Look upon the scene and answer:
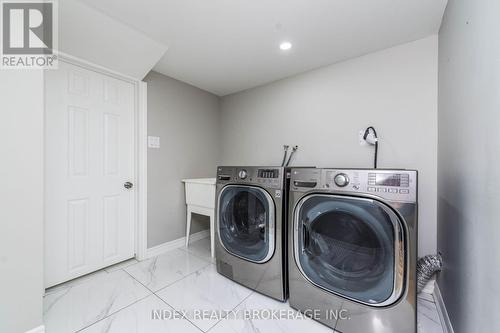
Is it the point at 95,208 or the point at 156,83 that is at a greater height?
the point at 156,83

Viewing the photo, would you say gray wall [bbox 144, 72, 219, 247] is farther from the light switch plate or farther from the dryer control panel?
the dryer control panel

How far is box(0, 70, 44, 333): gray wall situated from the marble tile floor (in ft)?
0.85

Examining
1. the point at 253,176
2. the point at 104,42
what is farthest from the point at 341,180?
the point at 104,42

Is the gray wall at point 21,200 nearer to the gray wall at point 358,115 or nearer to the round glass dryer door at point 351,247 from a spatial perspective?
the round glass dryer door at point 351,247

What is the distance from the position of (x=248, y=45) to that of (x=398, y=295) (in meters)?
2.00

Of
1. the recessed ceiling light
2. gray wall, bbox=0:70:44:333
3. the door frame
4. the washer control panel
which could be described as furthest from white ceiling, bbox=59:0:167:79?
the washer control panel

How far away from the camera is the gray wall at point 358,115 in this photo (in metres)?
1.58

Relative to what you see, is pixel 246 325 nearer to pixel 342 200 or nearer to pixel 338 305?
pixel 338 305

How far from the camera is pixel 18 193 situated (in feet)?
3.52

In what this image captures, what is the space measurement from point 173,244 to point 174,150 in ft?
3.63

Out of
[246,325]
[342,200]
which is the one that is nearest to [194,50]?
[342,200]

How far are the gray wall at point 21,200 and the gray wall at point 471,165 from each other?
211 centimetres

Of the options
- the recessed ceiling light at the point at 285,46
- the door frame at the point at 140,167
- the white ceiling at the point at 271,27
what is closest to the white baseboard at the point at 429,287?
the white ceiling at the point at 271,27

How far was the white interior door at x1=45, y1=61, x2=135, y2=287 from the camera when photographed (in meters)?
1.58
